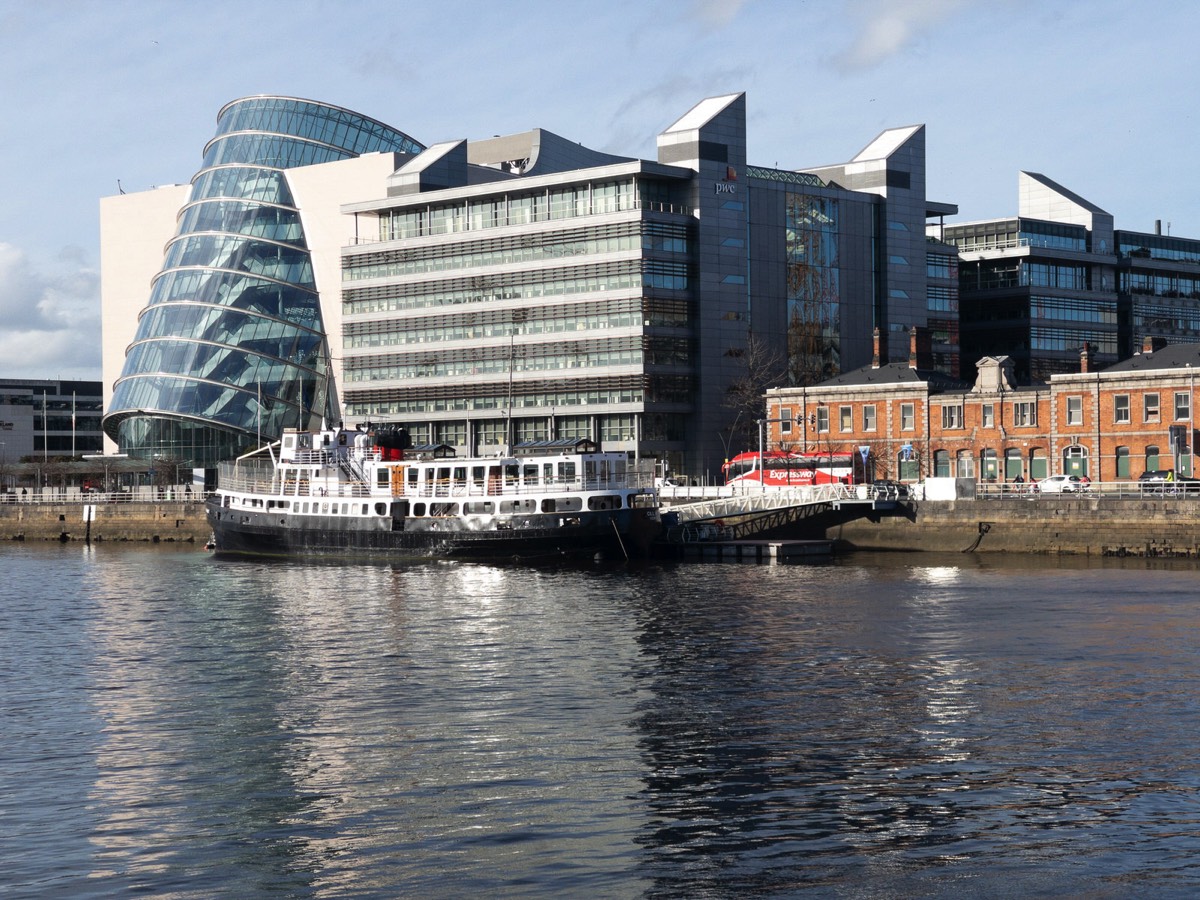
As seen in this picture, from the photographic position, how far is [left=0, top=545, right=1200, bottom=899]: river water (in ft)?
78.9

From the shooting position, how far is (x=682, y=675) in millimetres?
41594

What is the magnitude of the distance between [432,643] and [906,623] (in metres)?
16.2

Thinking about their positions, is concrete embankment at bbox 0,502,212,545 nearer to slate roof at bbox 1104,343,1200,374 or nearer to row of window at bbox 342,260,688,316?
row of window at bbox 342,260,688,316

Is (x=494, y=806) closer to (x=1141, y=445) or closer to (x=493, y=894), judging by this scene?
(x=493, y=894)

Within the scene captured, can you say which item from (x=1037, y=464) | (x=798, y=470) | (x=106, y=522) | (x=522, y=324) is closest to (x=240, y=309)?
(x=522, y=324)

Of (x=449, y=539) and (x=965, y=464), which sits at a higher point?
(x=965, y=464)

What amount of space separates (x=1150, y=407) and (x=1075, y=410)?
16.2 ft

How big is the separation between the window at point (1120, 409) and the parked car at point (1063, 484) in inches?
305

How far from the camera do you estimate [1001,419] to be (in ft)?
352

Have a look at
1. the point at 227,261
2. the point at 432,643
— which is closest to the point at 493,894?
the point at 432,643

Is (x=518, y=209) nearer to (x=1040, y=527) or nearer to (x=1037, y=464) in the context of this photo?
(x=1037, y=464)

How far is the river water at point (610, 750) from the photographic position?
78.9 feet

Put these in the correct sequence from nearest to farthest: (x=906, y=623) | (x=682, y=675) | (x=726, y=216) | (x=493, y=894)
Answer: (x=493, y=894) → (x=682, y=675) → (x=906, y=623) → (x=726, y=216)

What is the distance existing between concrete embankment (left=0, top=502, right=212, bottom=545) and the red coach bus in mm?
41452
